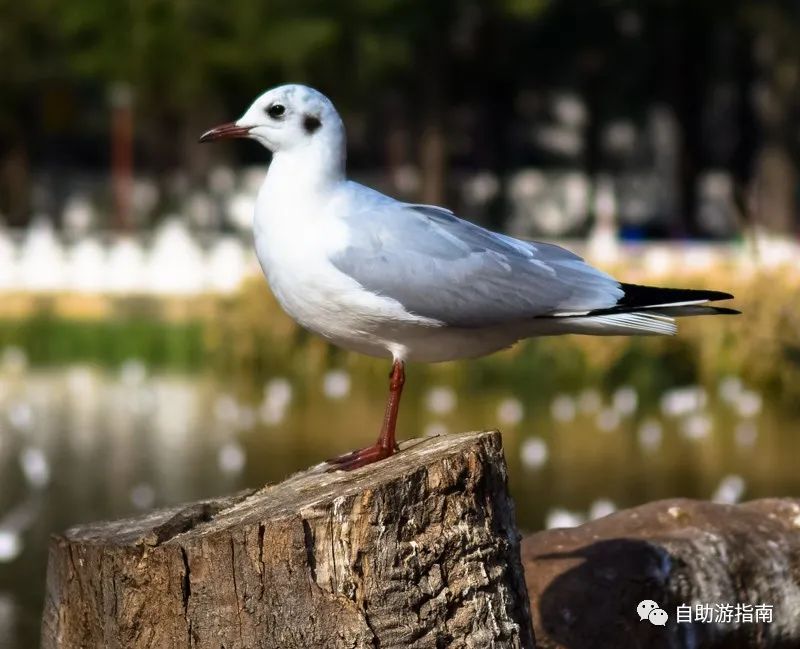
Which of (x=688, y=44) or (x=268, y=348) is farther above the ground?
(x=688, y=44)

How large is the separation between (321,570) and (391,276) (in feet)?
3.27

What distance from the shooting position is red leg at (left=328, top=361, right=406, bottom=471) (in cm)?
533

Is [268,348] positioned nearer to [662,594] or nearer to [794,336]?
[794,336]

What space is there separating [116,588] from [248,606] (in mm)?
398

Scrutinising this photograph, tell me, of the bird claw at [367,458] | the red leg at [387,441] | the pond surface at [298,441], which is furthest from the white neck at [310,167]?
the pond surface at [298,441]

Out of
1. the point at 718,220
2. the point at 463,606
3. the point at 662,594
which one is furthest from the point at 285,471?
the point at 718,220

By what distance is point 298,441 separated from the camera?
13477mm

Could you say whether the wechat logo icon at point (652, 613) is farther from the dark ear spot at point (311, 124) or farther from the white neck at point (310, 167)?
the dark ear spot at point (311, 124)

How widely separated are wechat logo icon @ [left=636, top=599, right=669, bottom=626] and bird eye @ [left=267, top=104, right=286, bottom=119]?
2.25m

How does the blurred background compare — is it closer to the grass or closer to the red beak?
the grass

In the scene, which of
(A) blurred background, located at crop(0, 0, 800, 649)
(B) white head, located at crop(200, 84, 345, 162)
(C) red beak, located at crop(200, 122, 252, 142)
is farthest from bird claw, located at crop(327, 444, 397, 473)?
(A) blurred background, located at crop(0, 0, 800, 649)

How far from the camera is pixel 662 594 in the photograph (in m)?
6.30

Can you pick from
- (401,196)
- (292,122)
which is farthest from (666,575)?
(401,196)

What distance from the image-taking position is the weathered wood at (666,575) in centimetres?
625
